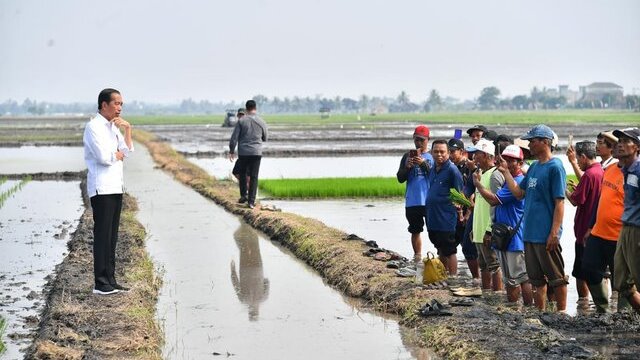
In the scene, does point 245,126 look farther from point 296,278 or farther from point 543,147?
point 543,147

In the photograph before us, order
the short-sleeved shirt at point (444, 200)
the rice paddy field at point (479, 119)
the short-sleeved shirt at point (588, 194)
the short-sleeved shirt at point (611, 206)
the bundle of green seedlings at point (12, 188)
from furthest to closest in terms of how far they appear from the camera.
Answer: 1. the rice paddy field at point (479, 119)
2. the bundle of green seedlings at point (12, 188)
3. the short-sleeved shirt at point (444, 200)
4. the short-sleeved shirt at point (588, 194)
5. the short-sleeved shirt at point (611, 206)

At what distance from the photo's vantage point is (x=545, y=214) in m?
7.31

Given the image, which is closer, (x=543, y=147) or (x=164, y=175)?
(x=543, y=147)

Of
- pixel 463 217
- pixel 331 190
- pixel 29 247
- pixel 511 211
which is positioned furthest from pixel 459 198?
pixel 331 190

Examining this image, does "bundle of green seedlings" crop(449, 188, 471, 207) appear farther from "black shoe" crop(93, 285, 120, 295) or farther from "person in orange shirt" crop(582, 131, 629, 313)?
"black shoe" crop(93, 285, 120, 295)

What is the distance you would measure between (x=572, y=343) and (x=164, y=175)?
68.3 ft

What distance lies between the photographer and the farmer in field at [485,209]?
8.20 metres

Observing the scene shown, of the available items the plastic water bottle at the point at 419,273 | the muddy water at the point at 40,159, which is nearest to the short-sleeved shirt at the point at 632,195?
the plastic water bottle at the point at 419,273

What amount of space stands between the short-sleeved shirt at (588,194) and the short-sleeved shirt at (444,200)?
1.51 m

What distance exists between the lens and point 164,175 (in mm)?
26406

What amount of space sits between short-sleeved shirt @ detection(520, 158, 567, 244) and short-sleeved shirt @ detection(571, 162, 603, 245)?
69cm

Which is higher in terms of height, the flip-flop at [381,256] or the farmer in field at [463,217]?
the farmer in field at [463,217]

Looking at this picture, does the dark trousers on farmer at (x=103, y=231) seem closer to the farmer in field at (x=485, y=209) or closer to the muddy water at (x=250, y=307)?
the muddy water at (x=250, y=307)

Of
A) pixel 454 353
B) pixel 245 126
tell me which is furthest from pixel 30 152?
pixel 454 353
